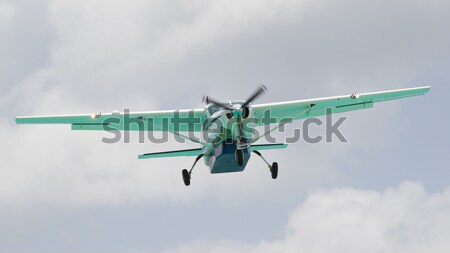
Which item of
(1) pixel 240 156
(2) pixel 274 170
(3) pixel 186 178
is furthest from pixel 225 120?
(3) pixel 186 178

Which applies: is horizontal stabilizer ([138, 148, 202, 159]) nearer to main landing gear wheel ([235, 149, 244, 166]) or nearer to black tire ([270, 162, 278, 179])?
black tire ([270, 162, 278, 179])

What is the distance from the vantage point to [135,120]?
3653cm

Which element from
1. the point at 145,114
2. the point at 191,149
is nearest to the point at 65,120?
the point at 145,114

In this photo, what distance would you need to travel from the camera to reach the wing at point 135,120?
34969 mm

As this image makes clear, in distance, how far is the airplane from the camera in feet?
101

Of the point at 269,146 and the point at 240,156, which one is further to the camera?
the point at 269,146

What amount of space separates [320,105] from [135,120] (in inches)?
353

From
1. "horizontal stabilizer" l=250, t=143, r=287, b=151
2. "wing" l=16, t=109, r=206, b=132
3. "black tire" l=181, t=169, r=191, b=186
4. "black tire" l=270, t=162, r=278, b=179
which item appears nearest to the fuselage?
"wing" l=16, t=109, r=206, b=132

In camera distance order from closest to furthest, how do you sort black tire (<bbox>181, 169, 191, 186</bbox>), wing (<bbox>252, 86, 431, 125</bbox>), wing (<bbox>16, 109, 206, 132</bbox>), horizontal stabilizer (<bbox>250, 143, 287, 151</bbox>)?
wing (<bbox>16, 109, 206, 132</bbox>) < horizontal stabilizer (<bbox>250, 143, 287, 151</bbox>) < black tire (<bbox>181, 169, 191, 186</bbox>) < wing (<bbox>252, 86, 431, 125</bbox>)

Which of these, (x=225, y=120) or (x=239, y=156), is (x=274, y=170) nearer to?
(x=239, y=156)

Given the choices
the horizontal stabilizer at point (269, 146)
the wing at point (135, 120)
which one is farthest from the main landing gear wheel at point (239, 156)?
the horizontal stabilizer at point (269, 146)

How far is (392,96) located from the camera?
38.3 meters

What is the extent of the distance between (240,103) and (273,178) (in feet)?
16.1

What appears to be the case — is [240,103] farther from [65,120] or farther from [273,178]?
[65,120]
